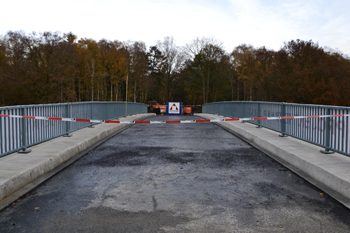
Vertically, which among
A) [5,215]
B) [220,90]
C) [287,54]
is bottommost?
[5,215]

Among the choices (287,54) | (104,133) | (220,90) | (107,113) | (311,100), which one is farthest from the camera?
(220,90)

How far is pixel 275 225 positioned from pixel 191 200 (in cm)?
138

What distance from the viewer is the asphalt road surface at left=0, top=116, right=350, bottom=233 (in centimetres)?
398

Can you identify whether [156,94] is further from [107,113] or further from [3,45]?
[107,113]

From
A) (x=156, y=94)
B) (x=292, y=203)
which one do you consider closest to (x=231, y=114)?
(x=292, y=203)

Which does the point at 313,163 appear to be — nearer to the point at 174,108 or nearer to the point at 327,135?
the point at 327,135

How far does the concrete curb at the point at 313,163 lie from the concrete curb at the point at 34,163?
516 cm

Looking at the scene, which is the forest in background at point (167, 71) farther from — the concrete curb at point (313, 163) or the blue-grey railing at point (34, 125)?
the concrete curb at point (313, 163)

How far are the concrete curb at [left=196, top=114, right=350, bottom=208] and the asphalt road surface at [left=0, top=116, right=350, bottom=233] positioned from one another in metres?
0.27

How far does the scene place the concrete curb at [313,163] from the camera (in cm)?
532

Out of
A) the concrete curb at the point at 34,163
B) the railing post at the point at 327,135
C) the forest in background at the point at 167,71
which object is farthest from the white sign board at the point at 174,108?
the railing post at the point at 327,135

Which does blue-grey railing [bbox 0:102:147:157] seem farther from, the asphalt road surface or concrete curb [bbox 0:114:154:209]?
the asphalt road surface

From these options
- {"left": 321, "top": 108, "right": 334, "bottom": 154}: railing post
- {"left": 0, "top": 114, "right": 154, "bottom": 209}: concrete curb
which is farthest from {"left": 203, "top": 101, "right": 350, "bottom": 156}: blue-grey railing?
{"left": 0, "top": 114, "right": 154, "bottom": 209}: concrete curb

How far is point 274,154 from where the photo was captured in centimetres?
895
